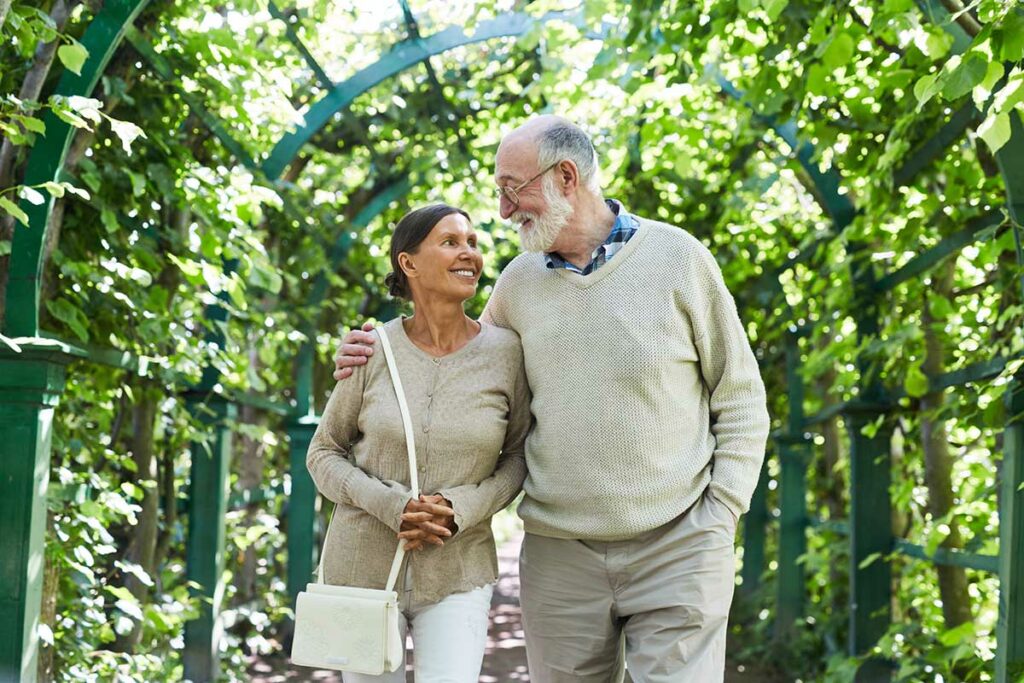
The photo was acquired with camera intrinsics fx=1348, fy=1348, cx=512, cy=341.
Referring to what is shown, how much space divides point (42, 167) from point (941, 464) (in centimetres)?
378

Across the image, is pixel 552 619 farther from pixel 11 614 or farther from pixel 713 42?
pixel 713 42

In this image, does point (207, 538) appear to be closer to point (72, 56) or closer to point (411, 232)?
point (72, 56)

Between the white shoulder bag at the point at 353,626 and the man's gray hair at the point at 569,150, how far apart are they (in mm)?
754

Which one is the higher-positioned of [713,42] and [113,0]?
[713,42]

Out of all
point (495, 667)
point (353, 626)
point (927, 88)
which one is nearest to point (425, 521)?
point (353, 626)

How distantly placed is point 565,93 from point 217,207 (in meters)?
2.45

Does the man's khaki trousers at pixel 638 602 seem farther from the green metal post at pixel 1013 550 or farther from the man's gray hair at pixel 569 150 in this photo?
the green metal post at pixel 1013 550

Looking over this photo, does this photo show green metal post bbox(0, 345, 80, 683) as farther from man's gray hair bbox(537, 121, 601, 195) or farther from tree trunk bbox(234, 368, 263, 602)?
tree trunk bbox(234, 368, 263, 602)

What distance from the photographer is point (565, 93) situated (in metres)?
7.11

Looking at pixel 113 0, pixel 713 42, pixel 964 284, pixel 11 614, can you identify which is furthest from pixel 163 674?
pixel 964 284

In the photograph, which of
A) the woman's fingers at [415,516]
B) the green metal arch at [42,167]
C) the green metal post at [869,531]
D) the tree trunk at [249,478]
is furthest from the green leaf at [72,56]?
the tree trunk at [249,478]

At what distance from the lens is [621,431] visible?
322 centimetres

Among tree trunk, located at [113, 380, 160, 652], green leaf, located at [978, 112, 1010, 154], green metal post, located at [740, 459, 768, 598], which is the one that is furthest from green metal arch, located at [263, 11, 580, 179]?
green metal post, located at [740, 459, 768, 598]

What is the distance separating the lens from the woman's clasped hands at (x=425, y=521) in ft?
10.2
